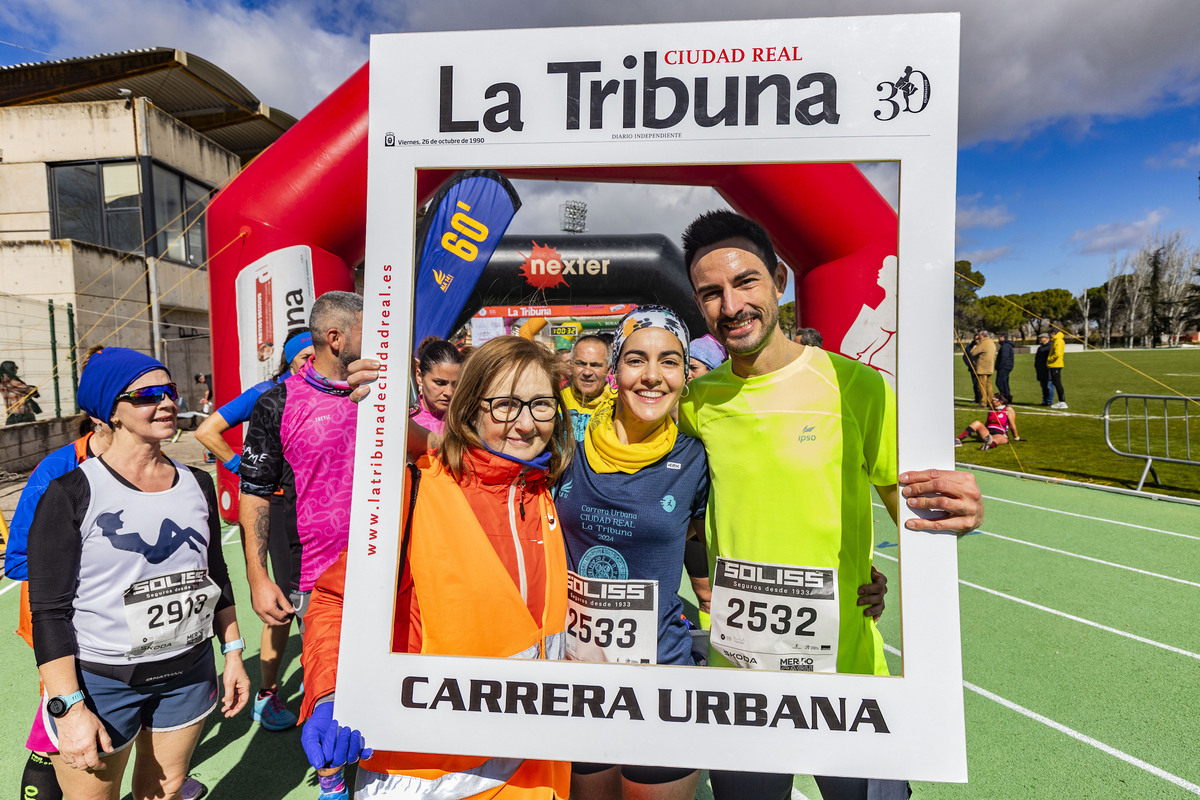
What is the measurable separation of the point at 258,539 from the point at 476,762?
4.52 ft

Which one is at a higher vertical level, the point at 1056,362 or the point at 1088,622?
the point at 1056,362

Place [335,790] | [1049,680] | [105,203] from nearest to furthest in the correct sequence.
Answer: [335,790], [1049,680], [105,203]

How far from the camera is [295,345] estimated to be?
2686 mm

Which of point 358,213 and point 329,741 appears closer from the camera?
point 329,741

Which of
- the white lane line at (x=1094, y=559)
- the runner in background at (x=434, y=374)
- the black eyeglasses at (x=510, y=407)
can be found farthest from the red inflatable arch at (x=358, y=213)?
the white lane line at (x=1094, y=559)

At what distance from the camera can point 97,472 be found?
174 cm

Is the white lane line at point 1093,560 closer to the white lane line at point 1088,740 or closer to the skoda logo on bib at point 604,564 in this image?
the white lane line at point 1088,740

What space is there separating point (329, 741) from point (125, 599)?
0.92 metres

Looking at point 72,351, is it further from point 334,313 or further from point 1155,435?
point 1155,435

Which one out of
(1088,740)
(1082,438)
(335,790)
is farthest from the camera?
(1082,438)

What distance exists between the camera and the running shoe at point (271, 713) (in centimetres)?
297

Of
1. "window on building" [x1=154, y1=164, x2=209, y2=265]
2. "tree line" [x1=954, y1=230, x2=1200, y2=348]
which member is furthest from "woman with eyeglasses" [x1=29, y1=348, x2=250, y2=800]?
"tree line" [x1=954, y1=230, x2=1200, y2=348]

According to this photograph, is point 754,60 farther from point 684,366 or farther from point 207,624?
point 207,624

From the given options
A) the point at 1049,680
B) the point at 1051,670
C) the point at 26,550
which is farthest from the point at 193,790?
the point at 1051,670
